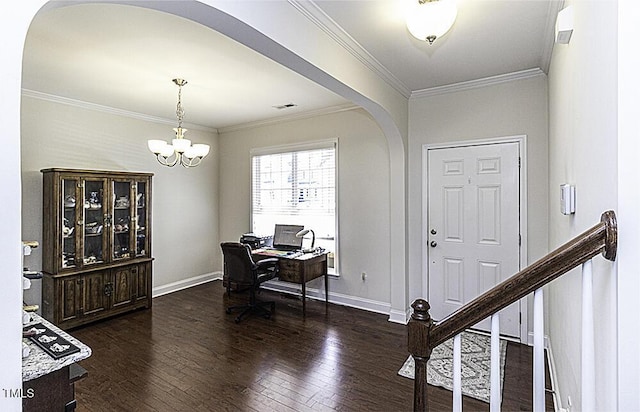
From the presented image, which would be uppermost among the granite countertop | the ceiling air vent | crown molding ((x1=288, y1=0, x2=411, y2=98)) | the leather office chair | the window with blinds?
the ceiling air vent

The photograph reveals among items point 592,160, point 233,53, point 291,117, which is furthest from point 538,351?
point 291,117

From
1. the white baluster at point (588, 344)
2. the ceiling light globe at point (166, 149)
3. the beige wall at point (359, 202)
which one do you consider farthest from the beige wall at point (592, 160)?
the ceiling light globe at point (166, 149)

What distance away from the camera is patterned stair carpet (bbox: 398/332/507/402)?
8.53ft

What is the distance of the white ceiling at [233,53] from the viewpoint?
7.45 ft

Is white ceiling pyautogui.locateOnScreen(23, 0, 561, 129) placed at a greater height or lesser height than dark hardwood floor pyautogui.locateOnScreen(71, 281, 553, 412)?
greater

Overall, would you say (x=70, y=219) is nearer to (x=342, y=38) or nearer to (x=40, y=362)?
(x=40, y=362)

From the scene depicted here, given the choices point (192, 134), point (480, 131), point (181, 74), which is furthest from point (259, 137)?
point (480, 131)

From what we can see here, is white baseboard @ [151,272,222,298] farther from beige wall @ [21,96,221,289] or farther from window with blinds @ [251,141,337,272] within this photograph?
window with blinds @ [251,141,337,272]

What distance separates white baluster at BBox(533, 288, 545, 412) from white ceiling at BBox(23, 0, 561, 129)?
1.95 m

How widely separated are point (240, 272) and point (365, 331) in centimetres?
167

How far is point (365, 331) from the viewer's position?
12.2 feet

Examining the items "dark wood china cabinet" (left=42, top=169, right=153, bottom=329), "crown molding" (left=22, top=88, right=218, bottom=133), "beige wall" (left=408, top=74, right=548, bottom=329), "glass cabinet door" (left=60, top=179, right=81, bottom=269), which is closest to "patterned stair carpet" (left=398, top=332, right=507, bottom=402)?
"beige wall" (left=408, top=74, right=548, bottom=329)

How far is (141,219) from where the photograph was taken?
457 centimetres

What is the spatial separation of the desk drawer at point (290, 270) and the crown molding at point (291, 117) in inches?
82.6
